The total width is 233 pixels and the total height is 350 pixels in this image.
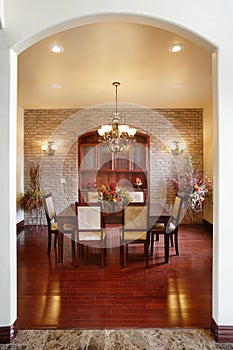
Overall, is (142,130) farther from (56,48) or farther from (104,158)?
(56,48)

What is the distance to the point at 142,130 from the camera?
6.43 meters

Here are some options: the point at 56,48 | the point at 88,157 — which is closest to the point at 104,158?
the point at 88,157

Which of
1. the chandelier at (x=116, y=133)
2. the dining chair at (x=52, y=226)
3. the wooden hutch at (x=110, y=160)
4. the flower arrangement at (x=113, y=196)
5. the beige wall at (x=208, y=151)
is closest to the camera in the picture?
the dining chair at (x=52, y=226)

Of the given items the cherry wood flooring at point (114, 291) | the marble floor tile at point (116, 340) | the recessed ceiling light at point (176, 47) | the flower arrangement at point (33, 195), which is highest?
the recessed ceiling light at point (176, 47)

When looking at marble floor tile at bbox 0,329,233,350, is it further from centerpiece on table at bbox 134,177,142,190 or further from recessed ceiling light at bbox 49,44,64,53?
centerpiece on table at bbox 134,177,142,190

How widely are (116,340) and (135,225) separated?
65.9 inches

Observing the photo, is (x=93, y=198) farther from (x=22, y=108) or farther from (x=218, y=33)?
(x=218, y=33)

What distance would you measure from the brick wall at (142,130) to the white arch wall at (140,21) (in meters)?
4.23

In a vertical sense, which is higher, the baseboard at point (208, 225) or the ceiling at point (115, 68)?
the ceiling at point (115, 68)

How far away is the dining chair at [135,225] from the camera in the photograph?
362 centimetres

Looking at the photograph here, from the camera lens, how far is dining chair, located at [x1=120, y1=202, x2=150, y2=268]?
362cm

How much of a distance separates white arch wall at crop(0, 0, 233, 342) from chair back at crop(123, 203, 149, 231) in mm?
1491

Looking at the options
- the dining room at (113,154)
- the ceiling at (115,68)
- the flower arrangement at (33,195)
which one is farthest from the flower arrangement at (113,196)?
the flower arrangement at (33,195)

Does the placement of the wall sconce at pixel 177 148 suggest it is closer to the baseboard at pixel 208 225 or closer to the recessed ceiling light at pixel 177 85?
the baseboard at pixel 208 225
